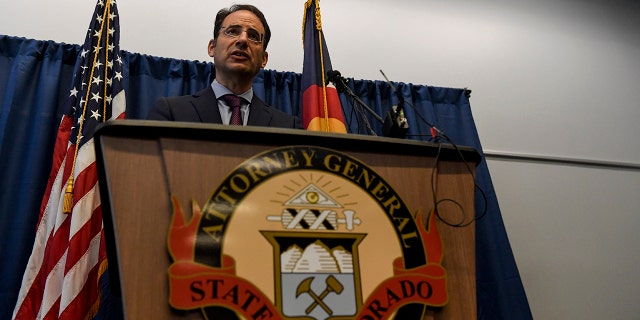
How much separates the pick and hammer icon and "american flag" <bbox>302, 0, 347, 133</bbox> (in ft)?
4.60

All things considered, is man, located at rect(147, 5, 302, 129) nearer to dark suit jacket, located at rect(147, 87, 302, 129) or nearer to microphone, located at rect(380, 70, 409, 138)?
dark suit jacket, located at rect(147, 87, 302, 129)

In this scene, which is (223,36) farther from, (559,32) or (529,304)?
(559,32)

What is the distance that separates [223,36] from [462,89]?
1.60 m

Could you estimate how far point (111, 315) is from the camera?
196cm

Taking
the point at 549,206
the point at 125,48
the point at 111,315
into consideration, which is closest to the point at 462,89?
the point at 549,206

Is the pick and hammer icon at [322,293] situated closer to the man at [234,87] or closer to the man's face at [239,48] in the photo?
the man at [234,87]

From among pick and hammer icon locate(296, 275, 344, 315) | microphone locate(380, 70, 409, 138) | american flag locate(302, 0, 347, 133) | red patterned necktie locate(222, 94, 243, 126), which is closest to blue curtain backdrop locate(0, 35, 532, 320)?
american flag locate(302, 0, 347, 133)

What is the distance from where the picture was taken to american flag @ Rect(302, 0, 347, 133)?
2303 millimetres

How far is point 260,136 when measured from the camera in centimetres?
94

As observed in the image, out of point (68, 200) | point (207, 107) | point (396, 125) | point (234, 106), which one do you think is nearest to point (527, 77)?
point (234, 106)

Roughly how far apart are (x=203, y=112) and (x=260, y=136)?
0.84 m

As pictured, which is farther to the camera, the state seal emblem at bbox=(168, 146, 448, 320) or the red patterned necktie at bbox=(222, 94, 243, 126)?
the red patterned necktie at bbox=(222, 94, 243, 126)

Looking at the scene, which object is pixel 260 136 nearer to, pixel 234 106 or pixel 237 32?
pixel 234 106

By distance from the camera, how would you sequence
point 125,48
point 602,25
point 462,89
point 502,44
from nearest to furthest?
point 125,48 → point 462,89 → point 502,44 → point 602,25
